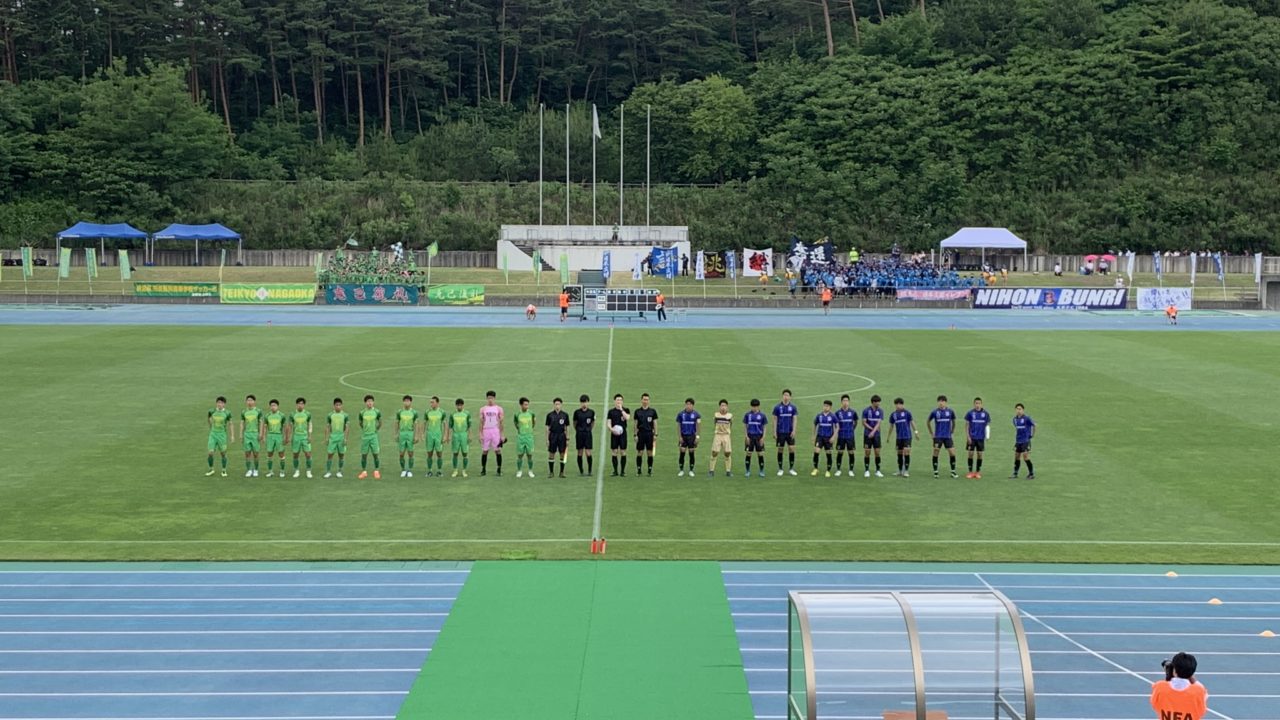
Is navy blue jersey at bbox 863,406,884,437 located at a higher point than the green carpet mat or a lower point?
higher

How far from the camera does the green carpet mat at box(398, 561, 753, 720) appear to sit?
1314 cm

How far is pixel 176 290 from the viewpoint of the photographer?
225 feet

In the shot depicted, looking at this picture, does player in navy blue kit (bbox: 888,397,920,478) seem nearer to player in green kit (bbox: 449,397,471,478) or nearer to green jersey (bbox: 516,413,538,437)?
green jersey (bbox: 516,413,538,437)

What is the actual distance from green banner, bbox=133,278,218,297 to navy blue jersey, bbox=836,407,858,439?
51253 mm

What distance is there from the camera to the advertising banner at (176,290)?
68.2m

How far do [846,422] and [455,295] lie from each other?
1808 inches

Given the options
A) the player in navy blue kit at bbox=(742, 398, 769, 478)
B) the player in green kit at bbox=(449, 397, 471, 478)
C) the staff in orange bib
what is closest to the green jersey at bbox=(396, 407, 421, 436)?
the player in green kit at bbox=(449, 397, 471, 478)

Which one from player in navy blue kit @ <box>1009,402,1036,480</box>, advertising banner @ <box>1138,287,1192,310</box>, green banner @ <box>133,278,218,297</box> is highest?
green banner @ <box>133,278,218,297</box>

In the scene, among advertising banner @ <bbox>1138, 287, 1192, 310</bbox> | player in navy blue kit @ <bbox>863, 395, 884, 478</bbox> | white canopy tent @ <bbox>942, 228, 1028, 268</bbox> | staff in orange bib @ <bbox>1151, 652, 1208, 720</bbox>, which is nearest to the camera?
staff in orange bib @ <bbox>1151, 652, 1208, 720</bbox>

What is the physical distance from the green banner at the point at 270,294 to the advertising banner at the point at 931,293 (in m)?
29.5

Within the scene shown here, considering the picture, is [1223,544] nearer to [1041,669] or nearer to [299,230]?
[1041,669]

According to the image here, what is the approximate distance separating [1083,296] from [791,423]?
4724cm

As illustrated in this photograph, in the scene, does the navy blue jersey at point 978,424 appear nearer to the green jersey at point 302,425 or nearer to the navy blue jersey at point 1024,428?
the navy blue jersey at point 1024,428

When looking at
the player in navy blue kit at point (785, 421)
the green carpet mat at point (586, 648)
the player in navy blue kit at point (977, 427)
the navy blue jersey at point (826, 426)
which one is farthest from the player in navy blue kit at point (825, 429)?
the green carpet mat at point (586, 648)
